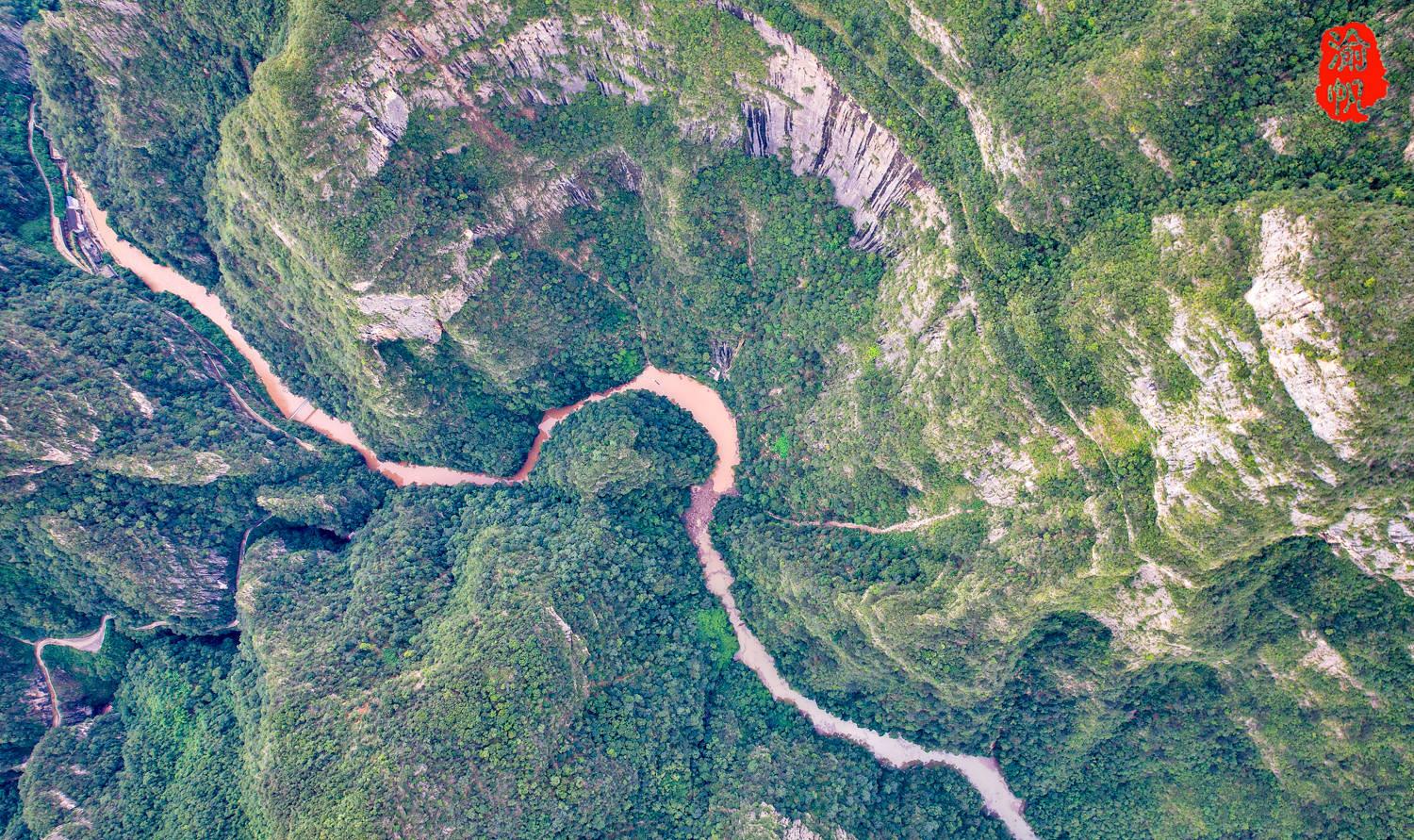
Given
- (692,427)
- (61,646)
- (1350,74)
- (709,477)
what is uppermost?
(1350,74)

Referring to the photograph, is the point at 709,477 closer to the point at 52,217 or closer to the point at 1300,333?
the point at 1300,333

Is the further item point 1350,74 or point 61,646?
point 61,646

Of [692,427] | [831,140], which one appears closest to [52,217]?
[692,427]

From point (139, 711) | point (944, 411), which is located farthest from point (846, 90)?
point (139, 711)

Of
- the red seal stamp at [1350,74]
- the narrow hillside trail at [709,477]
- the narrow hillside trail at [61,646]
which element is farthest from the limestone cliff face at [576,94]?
the narrow hillside trail at [61,646]

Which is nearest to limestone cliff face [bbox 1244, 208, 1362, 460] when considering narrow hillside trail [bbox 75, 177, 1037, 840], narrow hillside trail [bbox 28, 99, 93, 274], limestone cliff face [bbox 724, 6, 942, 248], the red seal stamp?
the red seal stamp

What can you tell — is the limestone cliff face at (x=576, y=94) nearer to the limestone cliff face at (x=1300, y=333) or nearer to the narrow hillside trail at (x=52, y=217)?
the limestone cliff face at (x=1300, y=333)
